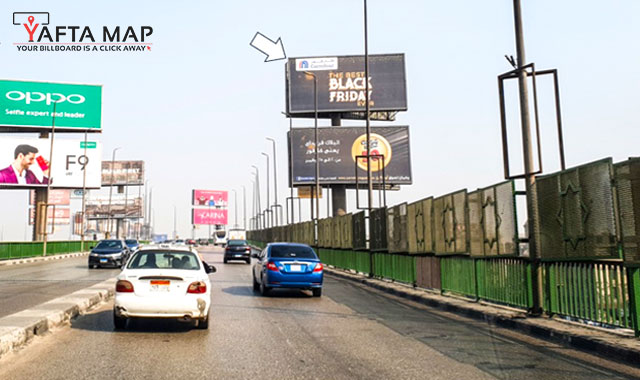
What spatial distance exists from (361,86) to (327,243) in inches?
1079

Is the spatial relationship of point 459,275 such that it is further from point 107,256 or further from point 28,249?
point 28,249

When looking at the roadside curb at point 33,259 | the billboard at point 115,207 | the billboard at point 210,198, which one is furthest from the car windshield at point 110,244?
the billboard at point 210,198

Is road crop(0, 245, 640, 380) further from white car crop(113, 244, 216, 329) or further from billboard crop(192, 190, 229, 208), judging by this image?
billboard crop(192, 190, 229, 208)

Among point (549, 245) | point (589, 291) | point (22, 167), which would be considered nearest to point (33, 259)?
point (22, 167)

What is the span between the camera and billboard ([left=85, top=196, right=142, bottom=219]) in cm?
11581

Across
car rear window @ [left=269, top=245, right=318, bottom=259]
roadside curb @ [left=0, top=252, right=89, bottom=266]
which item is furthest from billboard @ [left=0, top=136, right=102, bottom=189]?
car rear window @ [left=269, top=245, right=318, bottom=259]

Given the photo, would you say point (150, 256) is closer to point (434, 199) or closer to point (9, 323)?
point (9, 323)

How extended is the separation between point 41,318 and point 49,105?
50339 millimetres

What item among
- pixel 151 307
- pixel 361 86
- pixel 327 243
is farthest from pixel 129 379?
pixel 361 86

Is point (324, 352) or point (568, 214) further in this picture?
point (568, 214)

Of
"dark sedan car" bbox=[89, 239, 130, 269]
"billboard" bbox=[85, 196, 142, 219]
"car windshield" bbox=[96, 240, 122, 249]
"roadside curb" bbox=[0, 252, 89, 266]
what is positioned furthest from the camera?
"billboard" bbox=[85, 196, 142, 219]

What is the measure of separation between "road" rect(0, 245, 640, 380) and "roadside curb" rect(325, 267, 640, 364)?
28 centimetres

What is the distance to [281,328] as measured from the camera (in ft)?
34.7

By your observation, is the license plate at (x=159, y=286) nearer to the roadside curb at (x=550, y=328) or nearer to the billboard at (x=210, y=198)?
the roadside curb at (x=550, y=328)
